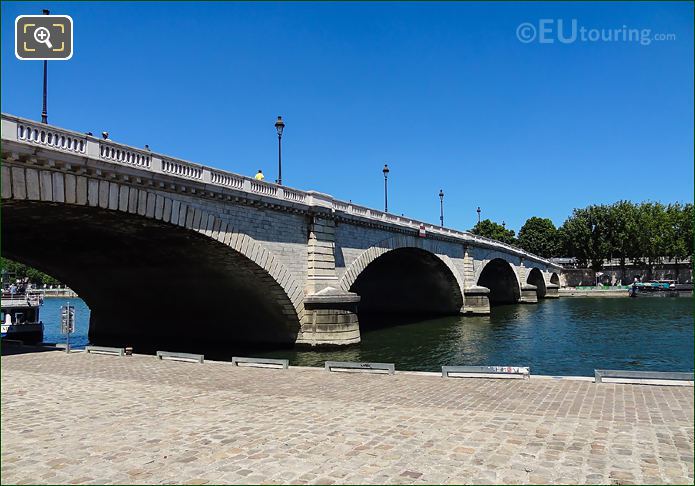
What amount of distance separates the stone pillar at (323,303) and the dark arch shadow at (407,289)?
72.3 feet

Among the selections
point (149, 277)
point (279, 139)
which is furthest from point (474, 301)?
point (149, 277)

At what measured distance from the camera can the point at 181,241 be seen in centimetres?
2723

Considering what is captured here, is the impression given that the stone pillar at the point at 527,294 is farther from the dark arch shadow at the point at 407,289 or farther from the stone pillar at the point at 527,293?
the dark arch shadow at the point at 407,289

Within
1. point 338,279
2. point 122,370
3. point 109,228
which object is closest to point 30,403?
point 122,370

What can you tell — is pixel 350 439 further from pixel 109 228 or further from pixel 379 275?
pixel 379 275

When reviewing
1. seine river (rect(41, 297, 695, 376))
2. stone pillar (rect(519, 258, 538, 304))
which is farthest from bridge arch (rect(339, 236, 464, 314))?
stone pillar (rect(519, 258, 538, 304))

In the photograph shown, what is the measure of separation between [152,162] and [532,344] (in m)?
27.2

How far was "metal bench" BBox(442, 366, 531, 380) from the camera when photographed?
16438 mm

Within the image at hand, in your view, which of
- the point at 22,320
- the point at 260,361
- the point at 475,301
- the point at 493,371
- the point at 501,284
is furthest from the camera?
the point at 501,284

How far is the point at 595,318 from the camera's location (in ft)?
171

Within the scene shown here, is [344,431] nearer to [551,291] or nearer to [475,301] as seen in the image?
[475,301]

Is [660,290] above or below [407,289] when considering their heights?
below

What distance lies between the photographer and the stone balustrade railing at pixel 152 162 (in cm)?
1742

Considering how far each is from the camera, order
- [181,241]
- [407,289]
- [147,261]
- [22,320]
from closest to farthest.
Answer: [181,241]
[147,261]
[22,320]
[407,289]
